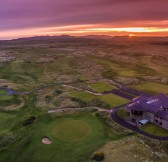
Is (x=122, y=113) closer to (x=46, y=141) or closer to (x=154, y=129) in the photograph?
(x=154, y=129)

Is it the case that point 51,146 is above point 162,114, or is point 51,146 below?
below

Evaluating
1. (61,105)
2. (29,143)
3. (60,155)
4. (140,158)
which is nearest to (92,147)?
(60,155)

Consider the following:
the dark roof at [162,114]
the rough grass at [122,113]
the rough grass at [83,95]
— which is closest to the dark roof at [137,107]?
the dark roof at [162,114]

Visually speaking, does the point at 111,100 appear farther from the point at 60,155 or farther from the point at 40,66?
Result: the point at 40,66

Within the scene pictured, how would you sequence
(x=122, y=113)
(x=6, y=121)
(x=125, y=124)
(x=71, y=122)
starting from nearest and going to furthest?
(x=125, y=124), (x=71, y=122), (x=6, y=121), (x=122, y=113)

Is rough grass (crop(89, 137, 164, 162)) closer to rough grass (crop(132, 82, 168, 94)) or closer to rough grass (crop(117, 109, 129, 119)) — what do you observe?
rough grass (crop(117, 109, 129, 119))

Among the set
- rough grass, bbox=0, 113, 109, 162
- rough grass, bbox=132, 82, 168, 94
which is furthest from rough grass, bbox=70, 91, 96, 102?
rough grass, bbox=132, 82, 168, 94

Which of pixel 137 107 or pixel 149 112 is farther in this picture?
pixel 137 107

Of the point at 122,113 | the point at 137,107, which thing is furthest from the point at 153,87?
the point at 137,107
